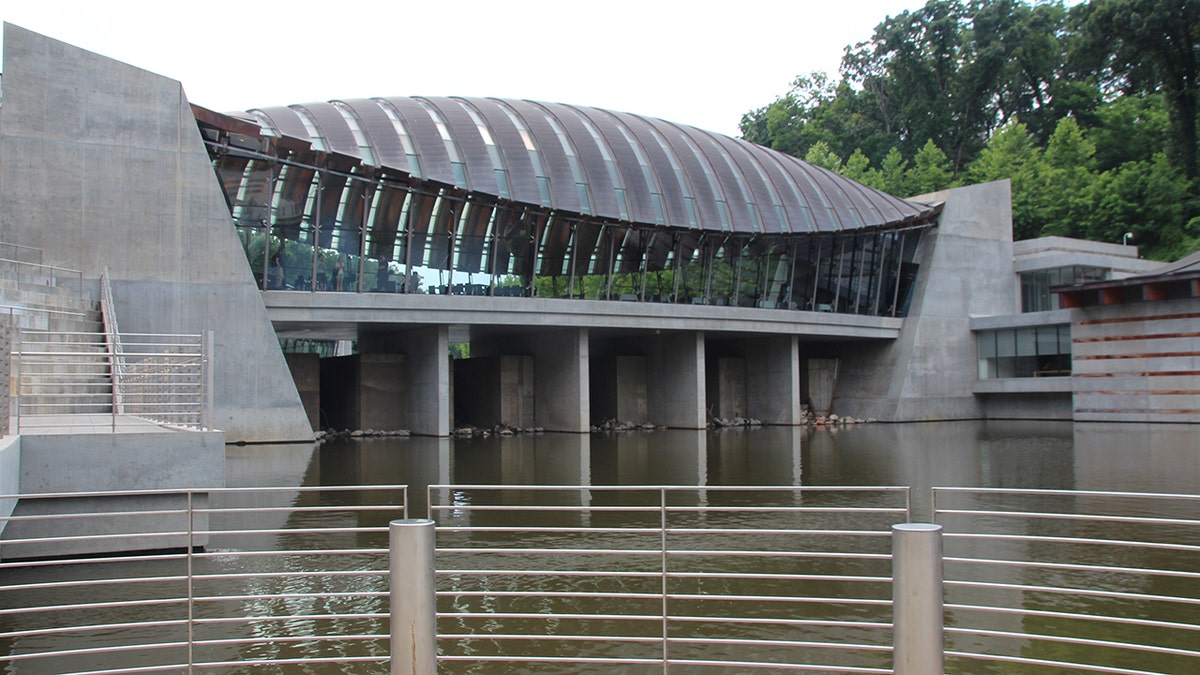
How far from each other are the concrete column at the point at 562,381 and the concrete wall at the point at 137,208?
13.1 m

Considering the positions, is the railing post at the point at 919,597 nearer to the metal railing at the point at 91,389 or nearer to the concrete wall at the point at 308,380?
the metal railing at the point at 91,389

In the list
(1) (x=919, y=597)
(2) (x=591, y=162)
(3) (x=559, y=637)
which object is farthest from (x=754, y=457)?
(1) (x=919, y=597)

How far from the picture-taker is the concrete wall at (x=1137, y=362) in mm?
40719

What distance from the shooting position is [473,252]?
132ft

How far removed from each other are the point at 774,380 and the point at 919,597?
45.0 meters

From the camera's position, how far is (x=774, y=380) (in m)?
49.8

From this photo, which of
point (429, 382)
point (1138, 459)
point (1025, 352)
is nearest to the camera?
point (1138, 459)

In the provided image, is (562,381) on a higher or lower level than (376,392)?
higher

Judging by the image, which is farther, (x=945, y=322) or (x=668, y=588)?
(x=945, y=322)

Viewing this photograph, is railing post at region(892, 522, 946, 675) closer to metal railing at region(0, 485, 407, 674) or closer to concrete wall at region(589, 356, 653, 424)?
metal railing at region(0, 485, 407, 674)

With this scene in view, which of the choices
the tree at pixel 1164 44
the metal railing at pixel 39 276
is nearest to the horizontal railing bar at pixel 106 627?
the metal railing at pixel 39 276

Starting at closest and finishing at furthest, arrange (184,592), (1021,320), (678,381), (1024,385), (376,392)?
(184,592), (376,392), (678,381), (1024,385), (1021,320)

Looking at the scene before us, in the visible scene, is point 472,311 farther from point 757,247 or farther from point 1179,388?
point 1179,388

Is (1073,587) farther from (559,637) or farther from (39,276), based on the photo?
(39,276)
